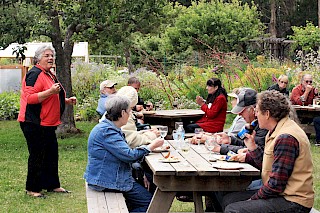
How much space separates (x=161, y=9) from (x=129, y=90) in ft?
18.5

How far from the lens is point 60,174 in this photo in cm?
968

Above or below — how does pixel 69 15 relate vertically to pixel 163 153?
above

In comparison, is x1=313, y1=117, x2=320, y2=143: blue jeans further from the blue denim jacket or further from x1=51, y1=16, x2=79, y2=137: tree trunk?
the blue denim jacket

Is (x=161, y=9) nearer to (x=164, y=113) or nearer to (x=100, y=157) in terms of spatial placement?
(x=164, y=113)

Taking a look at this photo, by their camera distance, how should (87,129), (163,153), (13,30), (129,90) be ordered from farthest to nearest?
(87,129) < (13,30) < (129,90) < (163,153)

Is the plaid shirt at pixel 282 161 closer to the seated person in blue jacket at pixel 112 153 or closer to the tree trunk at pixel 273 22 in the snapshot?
the seated person in blue jacket at pixel 112 153

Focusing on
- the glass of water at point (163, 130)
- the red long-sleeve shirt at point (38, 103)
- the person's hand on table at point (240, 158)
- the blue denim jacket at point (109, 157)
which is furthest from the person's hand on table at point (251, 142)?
the red long-sleeve shirt at point (38, 103)

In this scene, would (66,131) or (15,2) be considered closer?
(15,2)

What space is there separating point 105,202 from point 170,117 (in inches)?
239

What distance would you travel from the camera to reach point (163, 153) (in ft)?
20.7

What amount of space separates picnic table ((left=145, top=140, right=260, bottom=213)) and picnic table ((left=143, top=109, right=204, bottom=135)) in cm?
576

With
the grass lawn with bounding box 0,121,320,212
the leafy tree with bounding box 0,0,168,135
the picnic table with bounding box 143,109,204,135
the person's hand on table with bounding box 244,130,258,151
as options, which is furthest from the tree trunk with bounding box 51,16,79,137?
the person's hand on table with bounding box 244,130,258,151

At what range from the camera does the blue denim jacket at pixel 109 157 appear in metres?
5.81

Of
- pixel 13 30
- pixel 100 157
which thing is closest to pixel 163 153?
pixel 100 157
